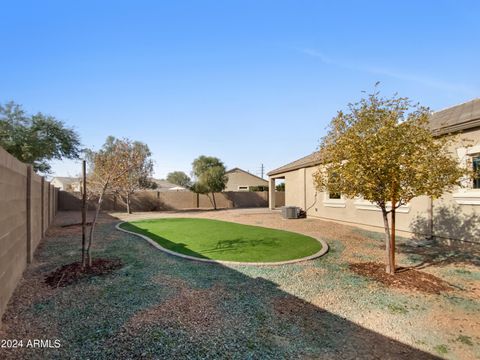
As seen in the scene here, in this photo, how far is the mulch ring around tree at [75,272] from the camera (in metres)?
5.34

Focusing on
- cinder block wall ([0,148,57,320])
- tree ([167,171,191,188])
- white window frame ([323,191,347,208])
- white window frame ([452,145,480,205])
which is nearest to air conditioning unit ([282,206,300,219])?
white window frame ([323,191,347,208])

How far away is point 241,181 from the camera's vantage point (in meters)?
43.4

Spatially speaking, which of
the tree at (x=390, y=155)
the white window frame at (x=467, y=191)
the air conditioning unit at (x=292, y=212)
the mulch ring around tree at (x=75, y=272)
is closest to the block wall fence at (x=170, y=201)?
the air conditioning unit at (x=292, y=212)

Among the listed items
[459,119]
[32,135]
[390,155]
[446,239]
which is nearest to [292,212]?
[446,239]

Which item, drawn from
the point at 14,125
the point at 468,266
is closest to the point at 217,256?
the point at 468,266

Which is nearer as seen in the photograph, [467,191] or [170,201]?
[467,191]

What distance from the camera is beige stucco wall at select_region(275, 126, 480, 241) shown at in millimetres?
7965

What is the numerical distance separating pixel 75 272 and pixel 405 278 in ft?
23.9

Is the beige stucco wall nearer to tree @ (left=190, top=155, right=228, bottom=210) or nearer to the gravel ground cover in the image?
the gravel ground cover

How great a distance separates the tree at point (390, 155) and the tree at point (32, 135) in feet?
69.2

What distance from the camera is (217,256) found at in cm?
742

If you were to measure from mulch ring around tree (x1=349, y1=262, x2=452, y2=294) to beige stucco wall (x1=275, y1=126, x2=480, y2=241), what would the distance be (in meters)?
2.49

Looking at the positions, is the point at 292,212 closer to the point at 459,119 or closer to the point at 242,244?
the point at 242,244

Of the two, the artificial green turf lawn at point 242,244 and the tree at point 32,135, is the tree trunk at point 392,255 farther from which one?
the tree at point 32,135
